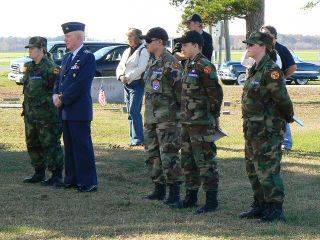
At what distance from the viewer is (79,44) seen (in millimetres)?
9578

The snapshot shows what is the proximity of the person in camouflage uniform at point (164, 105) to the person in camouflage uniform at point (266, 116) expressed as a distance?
1206 millimetres

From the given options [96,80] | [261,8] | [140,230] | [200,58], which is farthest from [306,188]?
[261,8]

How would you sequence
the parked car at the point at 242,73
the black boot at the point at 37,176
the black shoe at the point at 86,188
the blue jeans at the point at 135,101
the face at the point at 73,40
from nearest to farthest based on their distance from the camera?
the face at the point at 73,40, the black shoe at the point at 86,188, the black boot at the point at 37,176, the blue jeans at the point at 135,101, the parked car at the point at 242,73

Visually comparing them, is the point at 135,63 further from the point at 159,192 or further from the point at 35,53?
the point at 159,192

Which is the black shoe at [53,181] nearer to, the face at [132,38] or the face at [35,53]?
the face at [35,53]

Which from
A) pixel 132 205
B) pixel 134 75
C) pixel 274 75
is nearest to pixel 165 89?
pixel 132 205

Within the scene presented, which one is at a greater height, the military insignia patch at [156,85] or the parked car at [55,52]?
the military insignia patch at [156,85]

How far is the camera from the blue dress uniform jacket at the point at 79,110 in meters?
9.46

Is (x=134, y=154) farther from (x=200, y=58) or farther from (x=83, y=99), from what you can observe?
(x=200, y=58)

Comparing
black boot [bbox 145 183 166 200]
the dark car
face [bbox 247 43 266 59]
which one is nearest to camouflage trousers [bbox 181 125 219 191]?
black boot [bbox 145 183 166 200]

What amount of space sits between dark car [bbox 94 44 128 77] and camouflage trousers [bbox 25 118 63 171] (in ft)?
65.8

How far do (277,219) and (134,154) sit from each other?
4.85 meters

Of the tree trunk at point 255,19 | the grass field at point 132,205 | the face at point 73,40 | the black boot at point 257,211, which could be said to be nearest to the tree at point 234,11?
the tree trunk at point 255,19

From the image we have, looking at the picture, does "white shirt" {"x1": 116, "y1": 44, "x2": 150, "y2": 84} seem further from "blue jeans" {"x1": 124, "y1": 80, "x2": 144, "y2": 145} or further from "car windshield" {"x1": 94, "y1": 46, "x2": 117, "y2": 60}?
"car windshield" {"x1": 94, "y1": 46, "x2": 117, "y2": 60}
